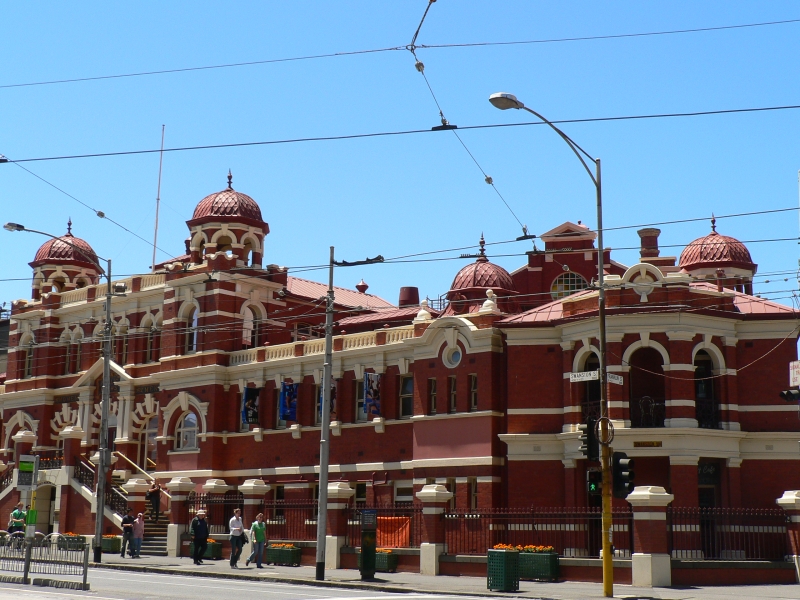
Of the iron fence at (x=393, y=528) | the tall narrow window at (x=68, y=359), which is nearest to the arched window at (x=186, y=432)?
the tall narrow window at (x=68, y=359)

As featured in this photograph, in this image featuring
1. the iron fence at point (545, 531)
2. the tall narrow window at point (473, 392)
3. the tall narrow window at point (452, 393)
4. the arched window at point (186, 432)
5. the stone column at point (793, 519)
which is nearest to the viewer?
the stone column at point (793, 519)

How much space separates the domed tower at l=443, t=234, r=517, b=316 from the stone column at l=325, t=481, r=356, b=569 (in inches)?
504

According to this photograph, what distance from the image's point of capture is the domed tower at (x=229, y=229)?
48.0 meters

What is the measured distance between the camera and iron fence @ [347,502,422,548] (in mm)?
34562

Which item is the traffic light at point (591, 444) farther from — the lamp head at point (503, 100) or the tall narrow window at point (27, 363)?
the tall narrow window at point (27, 363)

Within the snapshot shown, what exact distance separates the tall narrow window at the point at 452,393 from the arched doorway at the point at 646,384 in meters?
6.77

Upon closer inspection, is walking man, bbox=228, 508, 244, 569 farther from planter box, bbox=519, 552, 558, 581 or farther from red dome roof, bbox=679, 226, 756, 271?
red dome roof, bbox=679, 226, 756, 271

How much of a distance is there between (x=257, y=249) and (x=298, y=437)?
32.3 feet

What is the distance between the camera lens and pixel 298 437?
4400cm

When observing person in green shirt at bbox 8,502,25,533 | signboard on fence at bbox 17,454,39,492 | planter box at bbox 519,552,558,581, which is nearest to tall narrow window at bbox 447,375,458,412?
planter box at bbox 519,552,558,581

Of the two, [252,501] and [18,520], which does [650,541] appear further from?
[18,520]

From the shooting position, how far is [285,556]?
3575 cm

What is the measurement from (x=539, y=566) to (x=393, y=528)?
7.21 meters

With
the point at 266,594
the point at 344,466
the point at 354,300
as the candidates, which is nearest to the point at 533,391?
the point at 344,466
